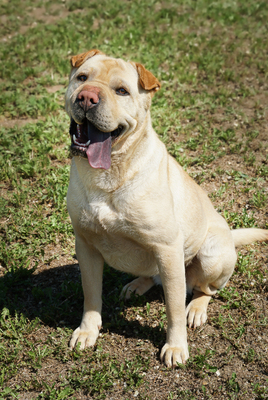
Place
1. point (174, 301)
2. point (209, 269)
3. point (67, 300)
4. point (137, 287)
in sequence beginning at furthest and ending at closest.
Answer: point (137, 287) < point (67, 300) < point (209, 269) < point (174, 301)

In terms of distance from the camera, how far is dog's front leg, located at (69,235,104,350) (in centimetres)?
350

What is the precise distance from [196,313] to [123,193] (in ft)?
5.02

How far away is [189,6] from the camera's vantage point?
9.34 m

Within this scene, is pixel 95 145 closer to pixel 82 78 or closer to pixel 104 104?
pixel 104 104

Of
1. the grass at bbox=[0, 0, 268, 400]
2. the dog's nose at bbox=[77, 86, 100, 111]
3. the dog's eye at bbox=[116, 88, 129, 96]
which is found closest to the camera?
the dog's nose at bbox=[77, 86, 100, 111]

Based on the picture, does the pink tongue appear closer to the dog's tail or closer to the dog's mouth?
the dog's mouth

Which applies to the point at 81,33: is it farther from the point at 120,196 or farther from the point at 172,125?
the point at 120,196

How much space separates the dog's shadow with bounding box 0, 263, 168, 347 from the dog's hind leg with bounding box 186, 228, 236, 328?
0.37m

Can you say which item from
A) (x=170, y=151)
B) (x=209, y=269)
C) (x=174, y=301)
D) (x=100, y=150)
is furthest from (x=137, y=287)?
(x=170, y=151)

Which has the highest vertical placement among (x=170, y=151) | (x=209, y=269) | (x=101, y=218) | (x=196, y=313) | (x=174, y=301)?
(x=101, y=218)

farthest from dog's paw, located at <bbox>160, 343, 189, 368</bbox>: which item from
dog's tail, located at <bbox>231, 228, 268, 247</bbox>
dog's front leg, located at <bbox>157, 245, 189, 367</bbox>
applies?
dog's tail, located at <bbox>231, 228, 268, 247</bbox>

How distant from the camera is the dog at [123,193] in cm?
290

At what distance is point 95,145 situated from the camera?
114 inches

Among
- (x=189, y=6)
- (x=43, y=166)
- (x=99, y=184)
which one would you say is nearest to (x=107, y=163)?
(x=99, y=184)
